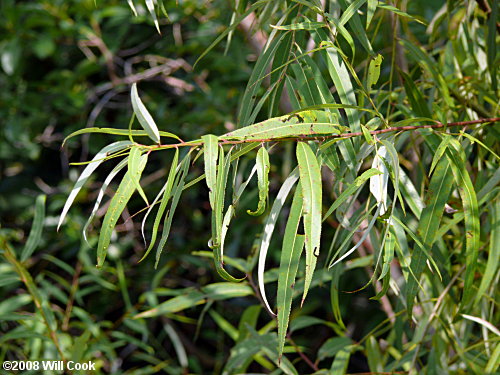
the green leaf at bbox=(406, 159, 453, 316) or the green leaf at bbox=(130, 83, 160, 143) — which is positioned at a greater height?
the green leaf at bbox=(130, 83, 160, 143)

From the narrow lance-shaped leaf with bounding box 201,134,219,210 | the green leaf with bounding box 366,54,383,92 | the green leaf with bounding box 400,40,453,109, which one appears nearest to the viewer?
the narrow lance-shaped leaf with bounding box 201,134,219,210

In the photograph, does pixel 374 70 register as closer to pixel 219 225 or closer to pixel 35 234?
pixel 219 225

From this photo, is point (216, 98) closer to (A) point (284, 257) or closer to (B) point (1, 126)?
(B) point (1, 126)

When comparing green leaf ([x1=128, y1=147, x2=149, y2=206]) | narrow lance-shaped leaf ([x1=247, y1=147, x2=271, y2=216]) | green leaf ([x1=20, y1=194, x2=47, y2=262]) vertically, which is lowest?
green leaf ([x1=20, y1=194, x2=47, y2=262])

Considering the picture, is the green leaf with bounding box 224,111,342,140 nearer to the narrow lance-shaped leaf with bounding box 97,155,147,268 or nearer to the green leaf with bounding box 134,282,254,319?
the narrow lance-shaped leaf with bounding box 97,155,147,268

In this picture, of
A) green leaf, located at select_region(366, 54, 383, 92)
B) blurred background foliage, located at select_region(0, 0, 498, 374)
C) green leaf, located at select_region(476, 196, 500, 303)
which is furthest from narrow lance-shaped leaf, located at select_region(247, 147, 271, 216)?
blurred background foliage, located at select_region(0, 0, 498, 374)

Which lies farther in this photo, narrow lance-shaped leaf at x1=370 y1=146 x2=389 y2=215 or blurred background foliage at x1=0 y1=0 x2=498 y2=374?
blurred background foliage at x1=0 y1=0 x2=498 y2=374

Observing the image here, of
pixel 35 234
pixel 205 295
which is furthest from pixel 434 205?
pixel 35 234

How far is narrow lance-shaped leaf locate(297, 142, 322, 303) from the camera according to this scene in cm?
41

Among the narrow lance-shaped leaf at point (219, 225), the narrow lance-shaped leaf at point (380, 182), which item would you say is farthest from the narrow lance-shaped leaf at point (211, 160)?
the narrow lance-shaped leaf at point (380, 182)

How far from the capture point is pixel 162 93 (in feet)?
5.69

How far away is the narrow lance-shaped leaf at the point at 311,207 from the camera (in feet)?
1.36

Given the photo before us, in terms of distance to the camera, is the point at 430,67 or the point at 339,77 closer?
the point at 339,77

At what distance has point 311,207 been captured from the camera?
→ 42 cm
